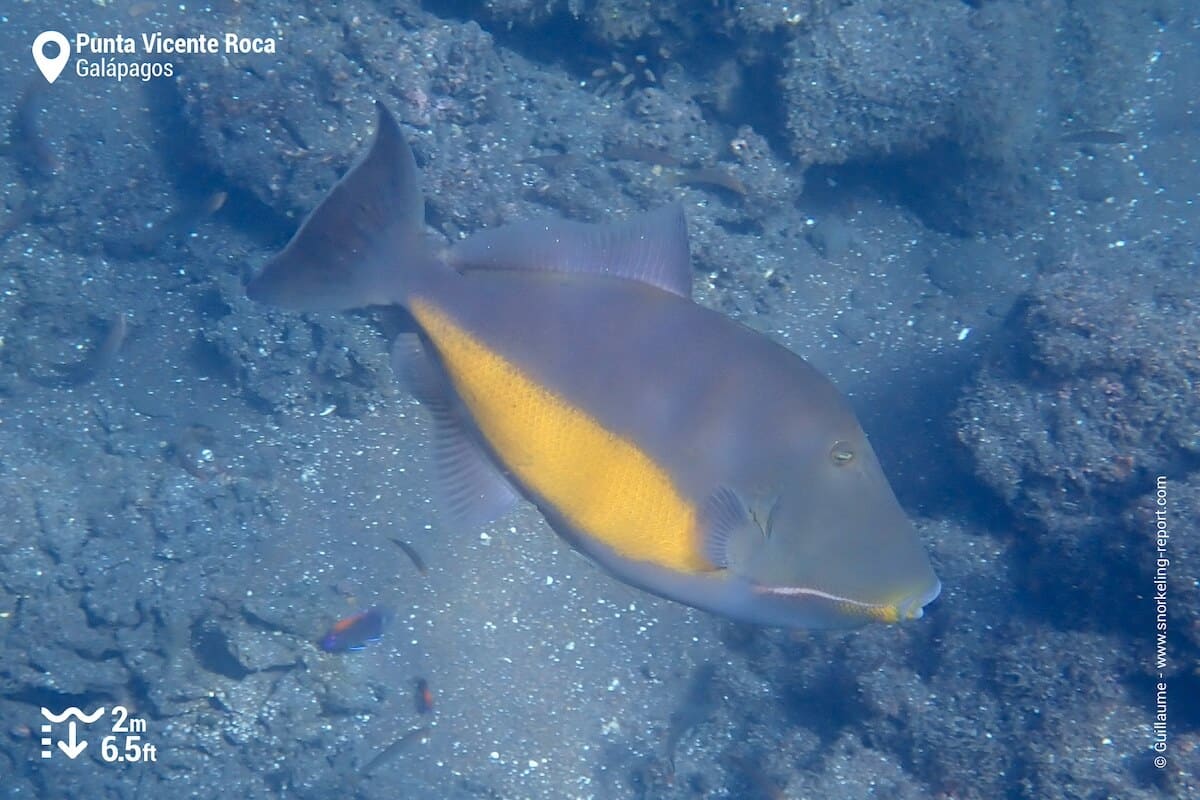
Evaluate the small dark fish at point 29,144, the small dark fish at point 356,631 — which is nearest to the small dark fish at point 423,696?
the small dark fish at point 356,631

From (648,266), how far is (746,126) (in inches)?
205

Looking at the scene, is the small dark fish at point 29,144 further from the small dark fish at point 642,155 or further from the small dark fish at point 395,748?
the small dark fish at point 395,748

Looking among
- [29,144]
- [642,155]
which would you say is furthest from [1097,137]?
[29,144]

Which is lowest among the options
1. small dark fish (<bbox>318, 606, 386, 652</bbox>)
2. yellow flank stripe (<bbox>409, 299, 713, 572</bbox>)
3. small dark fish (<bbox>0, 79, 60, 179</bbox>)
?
small dark fish (<bbox>318, 606, 386, 652</bbox>)

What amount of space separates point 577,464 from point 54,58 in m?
7.81

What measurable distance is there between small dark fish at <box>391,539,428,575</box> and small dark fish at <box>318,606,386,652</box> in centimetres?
39

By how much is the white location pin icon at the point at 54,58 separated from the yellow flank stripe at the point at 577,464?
729 centimetres

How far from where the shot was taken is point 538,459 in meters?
1.84

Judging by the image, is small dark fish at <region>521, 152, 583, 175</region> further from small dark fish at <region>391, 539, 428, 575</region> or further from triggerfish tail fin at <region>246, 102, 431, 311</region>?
triggerfish tail fin at <region>246, 102, 431, 311</region>

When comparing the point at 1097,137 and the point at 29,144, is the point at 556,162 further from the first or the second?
the point at 1097,137

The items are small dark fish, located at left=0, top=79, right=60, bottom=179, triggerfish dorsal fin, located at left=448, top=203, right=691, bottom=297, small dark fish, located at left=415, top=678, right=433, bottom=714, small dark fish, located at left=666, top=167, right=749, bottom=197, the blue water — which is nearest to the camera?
triggerfish dorsal fin, located at left=448, top=203, right=691, bottom=297

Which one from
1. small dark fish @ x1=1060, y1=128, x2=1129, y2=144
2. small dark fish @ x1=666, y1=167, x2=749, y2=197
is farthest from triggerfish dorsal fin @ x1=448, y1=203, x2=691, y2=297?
small dark fish @ x1=1060, y1=128, x2=1129, y2=144

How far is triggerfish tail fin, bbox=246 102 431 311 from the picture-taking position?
1976 millimetres

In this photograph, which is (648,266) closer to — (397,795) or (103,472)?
(397,795)
